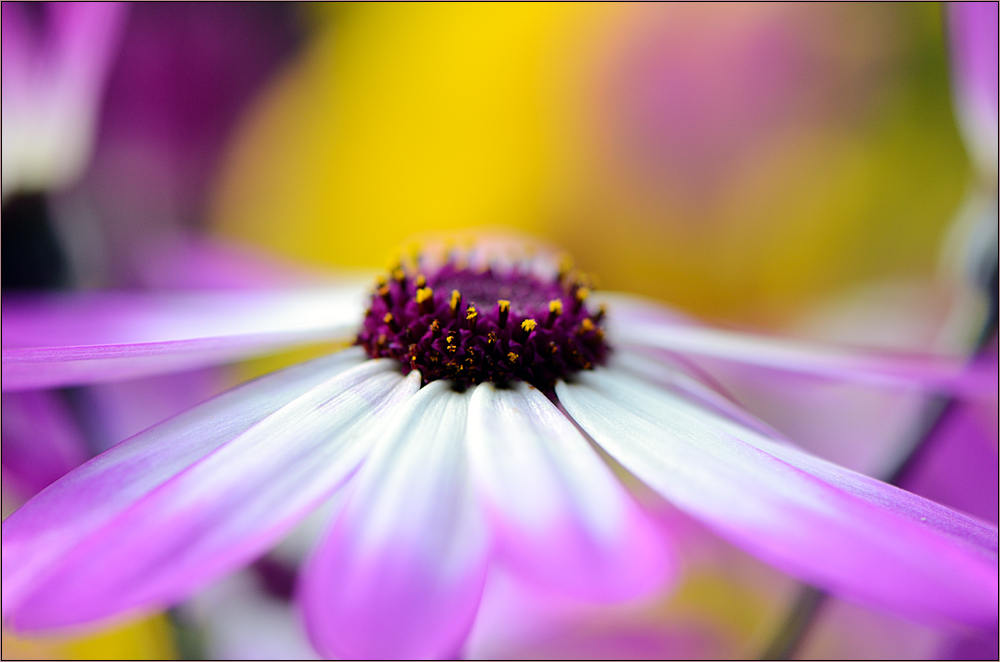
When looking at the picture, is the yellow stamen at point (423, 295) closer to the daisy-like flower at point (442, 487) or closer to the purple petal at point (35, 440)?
the daisy-like flower at point (442, 487)

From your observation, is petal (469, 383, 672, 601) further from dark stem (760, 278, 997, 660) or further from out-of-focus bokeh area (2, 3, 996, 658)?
out-of-focus bokeh area (2, 3, 996, 658)

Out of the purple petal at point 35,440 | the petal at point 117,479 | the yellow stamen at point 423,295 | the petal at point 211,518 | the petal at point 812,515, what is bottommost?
the purple petal at point 35,440

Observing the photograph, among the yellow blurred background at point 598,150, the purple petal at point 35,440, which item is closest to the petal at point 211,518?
the purple petal at point 35,440

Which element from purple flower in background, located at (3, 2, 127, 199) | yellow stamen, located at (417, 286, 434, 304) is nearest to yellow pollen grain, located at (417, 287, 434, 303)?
yellow stamen, located at (417, 286, 434, 304)

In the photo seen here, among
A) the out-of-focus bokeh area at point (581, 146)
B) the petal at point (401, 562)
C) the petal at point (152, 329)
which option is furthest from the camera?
the out-of-focus bokeh area at point (581, 146)

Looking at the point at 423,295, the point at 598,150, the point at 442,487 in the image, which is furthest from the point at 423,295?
the point at 598,150

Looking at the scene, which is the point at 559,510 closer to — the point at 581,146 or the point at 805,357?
the point at 805,357

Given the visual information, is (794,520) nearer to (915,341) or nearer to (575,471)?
(575,471)
